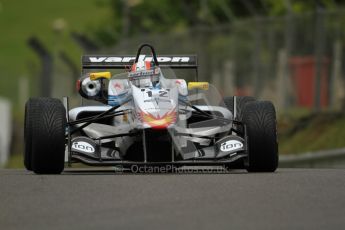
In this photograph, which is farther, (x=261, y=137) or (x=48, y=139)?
(x=261, y=137)

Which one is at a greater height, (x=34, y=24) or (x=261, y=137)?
(x=34, y=24)

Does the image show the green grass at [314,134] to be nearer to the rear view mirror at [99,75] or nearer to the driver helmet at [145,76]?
the rear view mirror at [99,75]

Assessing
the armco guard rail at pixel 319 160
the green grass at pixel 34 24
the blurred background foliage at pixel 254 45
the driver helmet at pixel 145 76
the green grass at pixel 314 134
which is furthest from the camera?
the green grass at pixel 34 24

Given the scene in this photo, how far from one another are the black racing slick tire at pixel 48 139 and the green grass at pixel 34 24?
8531 cm

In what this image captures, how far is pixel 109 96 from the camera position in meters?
15.1

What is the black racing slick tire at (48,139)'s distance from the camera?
45.3 feet

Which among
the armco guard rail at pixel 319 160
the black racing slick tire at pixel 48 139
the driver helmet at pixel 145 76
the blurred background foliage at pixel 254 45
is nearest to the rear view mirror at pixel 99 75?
the driver helmet at pixel 145 76

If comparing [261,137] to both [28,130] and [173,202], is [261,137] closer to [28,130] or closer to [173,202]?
[28,130]

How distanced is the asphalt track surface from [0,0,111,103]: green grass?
3449 inches

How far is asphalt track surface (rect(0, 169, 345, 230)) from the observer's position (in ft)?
29.3

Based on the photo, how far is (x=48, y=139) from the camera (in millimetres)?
13789

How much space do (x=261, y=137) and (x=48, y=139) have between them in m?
2.07

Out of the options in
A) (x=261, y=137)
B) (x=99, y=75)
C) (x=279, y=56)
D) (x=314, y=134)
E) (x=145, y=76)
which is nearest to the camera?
(x=261, y=137)

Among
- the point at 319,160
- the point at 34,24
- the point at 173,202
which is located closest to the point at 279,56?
the point at 319,160
